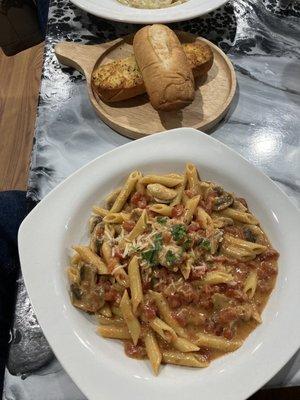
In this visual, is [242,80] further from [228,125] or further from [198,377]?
[198,377]

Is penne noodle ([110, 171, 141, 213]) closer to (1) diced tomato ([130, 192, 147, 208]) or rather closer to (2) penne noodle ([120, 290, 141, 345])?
(1) diced tomato ([130, 192, 147, 208])

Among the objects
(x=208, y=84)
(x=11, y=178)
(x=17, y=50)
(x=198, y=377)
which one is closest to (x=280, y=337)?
(x=198, y=377)

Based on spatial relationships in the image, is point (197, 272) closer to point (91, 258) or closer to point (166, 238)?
point (166, 238)

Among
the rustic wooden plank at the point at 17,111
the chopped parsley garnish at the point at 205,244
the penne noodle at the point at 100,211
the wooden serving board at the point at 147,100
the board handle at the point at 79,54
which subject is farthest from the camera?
the rustic wooden plank at the point at 17,111

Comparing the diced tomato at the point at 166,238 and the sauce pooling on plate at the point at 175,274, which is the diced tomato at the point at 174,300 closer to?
the sauce pooling on plate at the point at 175,274

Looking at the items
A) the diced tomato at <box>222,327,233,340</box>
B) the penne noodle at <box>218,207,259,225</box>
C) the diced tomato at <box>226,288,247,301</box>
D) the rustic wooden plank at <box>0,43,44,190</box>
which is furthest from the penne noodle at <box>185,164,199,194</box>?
the rustic wooden plank at <box>0,43,44,190</box>

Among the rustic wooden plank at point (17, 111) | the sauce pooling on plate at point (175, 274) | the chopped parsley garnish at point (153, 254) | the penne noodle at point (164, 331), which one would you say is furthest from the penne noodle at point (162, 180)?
the rustic wooden plank at point (17, 111)

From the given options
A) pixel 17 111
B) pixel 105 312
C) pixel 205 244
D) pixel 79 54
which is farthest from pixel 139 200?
pixel 17 111
